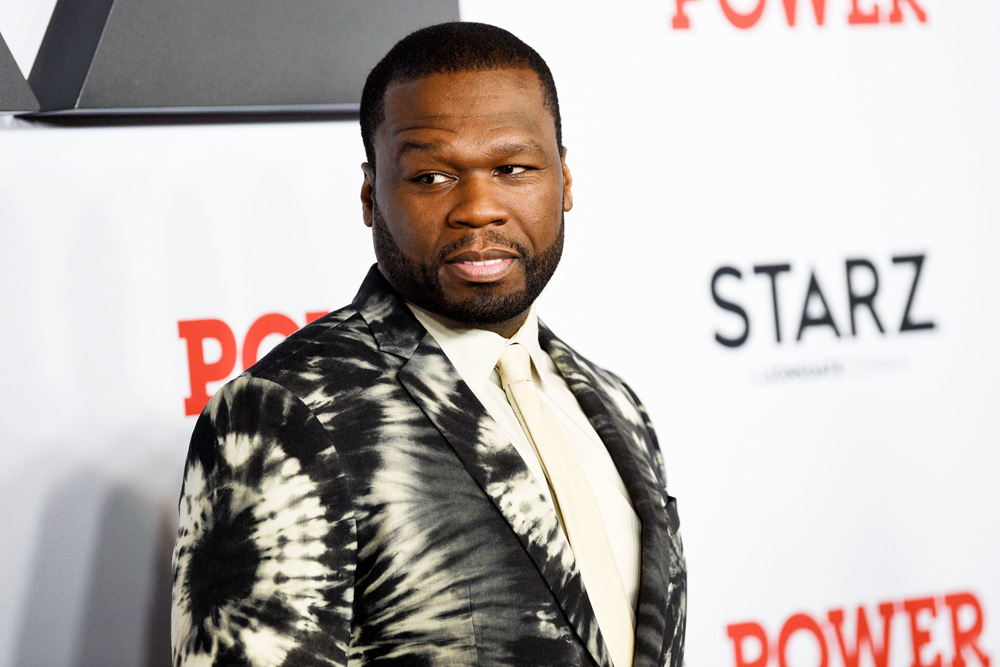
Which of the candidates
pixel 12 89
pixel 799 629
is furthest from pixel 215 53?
pixel 799 629

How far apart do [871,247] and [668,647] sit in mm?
1171

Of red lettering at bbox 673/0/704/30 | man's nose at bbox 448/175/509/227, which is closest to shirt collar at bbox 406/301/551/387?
man's nose at bbox 448/175/509/227

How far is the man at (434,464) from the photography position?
3.00 feet

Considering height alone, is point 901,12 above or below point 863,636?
above

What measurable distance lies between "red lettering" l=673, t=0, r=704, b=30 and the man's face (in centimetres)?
89

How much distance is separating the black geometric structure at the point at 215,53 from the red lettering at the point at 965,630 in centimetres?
147

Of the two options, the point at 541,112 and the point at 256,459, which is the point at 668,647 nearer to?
the point at 256,459

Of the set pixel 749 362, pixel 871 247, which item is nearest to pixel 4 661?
pixel 749 362

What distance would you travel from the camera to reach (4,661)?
146 centimetres

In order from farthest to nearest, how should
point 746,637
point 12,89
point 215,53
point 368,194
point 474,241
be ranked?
point 746,637
point 215,53
point 12,89
point 368,194
point 474,241

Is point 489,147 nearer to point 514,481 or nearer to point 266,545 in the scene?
point 514,481

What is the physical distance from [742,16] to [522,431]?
3.87 feet

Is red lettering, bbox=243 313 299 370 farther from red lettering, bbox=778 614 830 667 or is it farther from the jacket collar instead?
red lettering, bbox=778 614 830 667

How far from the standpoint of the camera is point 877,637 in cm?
197
